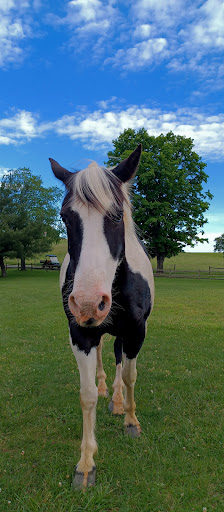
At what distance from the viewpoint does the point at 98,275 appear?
2.18 metres

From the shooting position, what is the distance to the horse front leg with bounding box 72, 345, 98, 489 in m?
3.01

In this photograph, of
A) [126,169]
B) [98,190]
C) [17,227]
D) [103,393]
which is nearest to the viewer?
[98,190]

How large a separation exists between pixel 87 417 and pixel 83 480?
0.54 meters

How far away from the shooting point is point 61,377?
5.80 m

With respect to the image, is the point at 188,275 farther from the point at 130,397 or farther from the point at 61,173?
the point at 61,173

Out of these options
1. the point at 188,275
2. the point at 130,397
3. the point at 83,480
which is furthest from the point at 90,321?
the point at 188,275

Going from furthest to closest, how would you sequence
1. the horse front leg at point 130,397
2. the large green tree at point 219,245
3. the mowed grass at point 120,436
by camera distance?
the large green tree at point 219,245 < the horse front leg at point 130,397 < the mowed grass at point 120,436

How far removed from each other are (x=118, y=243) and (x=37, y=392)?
146 inches

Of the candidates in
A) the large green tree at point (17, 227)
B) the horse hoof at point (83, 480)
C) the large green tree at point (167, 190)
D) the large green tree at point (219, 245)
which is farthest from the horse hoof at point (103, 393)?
the large green tree at point (219, 245)

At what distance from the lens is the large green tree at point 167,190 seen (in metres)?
30.4

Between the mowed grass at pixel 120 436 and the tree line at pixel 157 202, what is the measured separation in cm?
2351

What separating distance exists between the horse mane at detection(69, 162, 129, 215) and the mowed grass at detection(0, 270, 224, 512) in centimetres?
255

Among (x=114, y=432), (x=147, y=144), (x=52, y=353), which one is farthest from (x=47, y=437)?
(x=147, y=144)

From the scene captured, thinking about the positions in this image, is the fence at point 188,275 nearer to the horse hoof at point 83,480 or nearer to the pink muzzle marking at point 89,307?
the horse hoof at point 83,480
